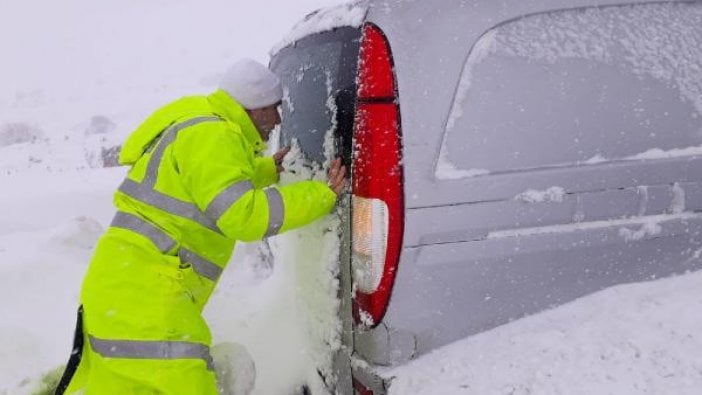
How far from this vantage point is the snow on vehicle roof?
206 cm

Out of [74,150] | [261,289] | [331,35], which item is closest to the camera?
[331,35]

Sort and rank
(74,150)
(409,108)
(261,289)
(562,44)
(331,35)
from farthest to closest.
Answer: (74,150) < (261,289) < (331,35) < (562,44) < (409,108)

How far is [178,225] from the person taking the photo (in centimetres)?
232

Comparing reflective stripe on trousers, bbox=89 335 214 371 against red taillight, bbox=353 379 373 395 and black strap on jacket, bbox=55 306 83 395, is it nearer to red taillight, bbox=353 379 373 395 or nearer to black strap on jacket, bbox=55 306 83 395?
black strap on jacket, bbox=55 306 83 395

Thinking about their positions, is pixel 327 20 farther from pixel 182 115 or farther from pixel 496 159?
pixel 496 159

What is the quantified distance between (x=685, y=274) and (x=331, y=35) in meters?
1.66

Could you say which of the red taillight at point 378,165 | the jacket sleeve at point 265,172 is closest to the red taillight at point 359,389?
the red taillight at point 378,165

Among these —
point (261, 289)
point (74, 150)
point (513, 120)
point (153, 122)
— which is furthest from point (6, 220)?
point (74, 150)

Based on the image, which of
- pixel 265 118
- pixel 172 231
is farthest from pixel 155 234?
pixel 265 118

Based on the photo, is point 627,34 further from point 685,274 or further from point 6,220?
point 6,220

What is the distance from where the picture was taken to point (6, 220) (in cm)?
768

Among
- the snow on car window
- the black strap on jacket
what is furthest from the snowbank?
the black strap on jacket

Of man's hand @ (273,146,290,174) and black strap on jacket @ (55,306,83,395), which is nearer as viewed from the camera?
black strap on jacket @ (55,306,83,395)

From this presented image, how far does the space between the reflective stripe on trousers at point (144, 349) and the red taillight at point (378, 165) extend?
78cm
